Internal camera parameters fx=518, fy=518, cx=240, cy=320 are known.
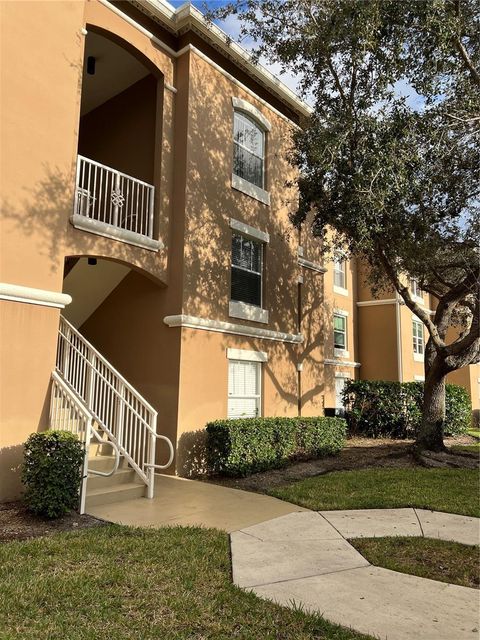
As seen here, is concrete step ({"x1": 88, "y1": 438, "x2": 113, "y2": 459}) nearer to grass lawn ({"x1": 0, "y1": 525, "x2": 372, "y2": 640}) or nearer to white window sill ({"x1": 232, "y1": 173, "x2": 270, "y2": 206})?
grass lawn ({"x1": 0, "y1": 525, "x2": 372, "y2": 640})

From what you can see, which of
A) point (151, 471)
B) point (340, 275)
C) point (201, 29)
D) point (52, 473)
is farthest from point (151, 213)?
point (340, 275)

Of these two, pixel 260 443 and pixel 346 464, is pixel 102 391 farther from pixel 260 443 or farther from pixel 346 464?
pixel 346 464

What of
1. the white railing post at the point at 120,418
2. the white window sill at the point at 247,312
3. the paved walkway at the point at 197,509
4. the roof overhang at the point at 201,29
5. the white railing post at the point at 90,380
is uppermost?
the roof overhang at the point at 201,29

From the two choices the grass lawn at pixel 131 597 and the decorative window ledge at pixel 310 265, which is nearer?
the grass lawn at pixel 131 597

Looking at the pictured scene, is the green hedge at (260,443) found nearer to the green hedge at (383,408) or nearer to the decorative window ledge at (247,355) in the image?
the decorative window ledge at (247,355)

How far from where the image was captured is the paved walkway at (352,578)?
12.8 feet

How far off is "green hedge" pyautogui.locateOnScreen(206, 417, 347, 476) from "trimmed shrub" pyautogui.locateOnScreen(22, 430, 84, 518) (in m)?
3.50

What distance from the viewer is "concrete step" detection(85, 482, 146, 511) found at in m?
7.23

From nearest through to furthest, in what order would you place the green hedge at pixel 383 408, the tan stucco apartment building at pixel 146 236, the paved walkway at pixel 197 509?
1. the paved walkway at pixel 197 509
2. the tan stucco apartment building at pixel 146 236
3. the green hedge at pixel 383 408

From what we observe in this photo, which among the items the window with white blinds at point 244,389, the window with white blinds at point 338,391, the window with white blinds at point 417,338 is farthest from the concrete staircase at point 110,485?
the window with white blinds at point 417,338

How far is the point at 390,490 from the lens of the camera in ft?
27.6

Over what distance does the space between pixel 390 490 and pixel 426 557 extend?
3.08 m

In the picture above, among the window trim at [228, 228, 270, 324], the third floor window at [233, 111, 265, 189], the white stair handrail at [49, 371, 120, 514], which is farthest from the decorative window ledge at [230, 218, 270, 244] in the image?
the white stair handrail at [49, 371, 120, 514]

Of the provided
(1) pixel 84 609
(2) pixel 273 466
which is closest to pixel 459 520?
(2) pixel 273 466
